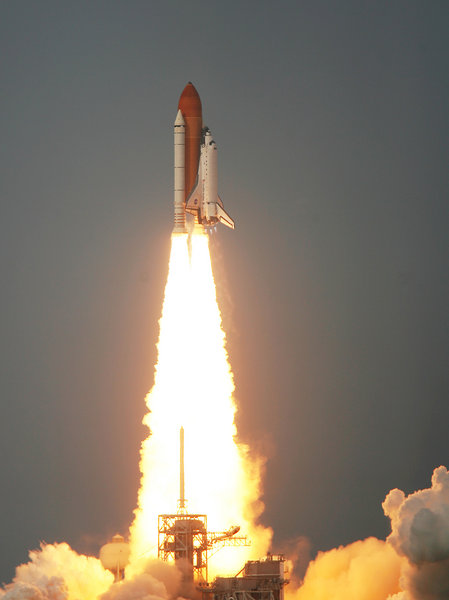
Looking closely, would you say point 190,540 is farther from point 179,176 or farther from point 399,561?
point 179,176

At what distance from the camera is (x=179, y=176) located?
249 ft

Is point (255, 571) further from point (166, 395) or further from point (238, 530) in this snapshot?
point (166, 395)

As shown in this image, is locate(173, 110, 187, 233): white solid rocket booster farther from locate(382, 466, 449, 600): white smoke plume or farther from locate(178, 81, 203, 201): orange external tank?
locate(382, 466, 449, 600): white smoke plume

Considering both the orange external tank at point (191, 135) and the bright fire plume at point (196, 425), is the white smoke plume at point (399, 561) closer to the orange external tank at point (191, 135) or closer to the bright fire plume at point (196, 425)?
the bright fire plume at point (196, 425)

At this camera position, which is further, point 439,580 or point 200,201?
point 200,201

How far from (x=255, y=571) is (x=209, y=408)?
7.40 metres

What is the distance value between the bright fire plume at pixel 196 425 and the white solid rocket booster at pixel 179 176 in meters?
0.57

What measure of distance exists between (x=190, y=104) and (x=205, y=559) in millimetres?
17953

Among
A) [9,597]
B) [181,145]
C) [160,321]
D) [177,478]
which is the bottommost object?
[9,597]

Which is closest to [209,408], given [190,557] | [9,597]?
[190,557]

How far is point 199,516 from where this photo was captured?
73.2 meters

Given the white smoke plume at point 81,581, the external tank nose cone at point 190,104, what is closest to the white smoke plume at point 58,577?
the white smoke plume at point 81,581

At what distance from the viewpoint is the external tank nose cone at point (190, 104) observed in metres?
76.0

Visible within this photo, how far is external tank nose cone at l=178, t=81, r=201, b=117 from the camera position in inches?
2992
